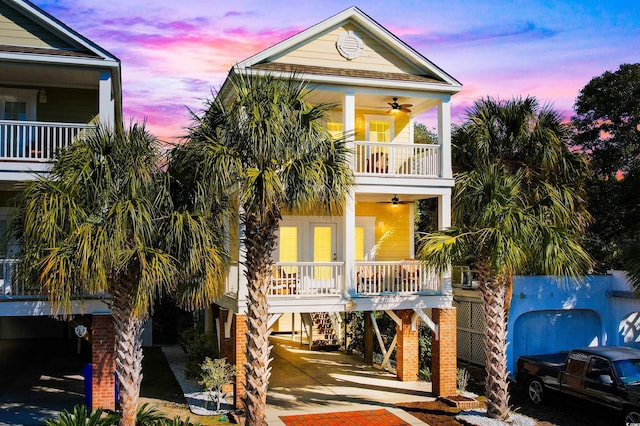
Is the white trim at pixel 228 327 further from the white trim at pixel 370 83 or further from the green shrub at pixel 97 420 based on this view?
the white trim at pixel 370 83

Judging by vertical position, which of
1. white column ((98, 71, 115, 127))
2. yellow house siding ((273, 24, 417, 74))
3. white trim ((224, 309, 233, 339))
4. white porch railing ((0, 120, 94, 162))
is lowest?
white trim ((224, 309, 233, 339))

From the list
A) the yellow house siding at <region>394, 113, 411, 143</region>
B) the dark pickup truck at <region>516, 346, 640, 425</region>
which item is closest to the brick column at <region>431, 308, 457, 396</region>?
the dark pickup truck at <region>516, 346, 640, 425</region>

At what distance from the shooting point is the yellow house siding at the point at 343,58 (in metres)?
17.7

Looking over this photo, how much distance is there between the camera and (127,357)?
12.5 meters

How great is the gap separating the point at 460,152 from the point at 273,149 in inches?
354

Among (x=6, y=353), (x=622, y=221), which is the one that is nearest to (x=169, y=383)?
(x=6, y=353)

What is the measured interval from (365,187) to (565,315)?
364 inches

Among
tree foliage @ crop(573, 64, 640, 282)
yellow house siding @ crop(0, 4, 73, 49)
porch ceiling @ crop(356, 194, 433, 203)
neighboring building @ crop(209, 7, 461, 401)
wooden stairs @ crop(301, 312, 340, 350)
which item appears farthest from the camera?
tree foliage @ crop(573, 64, 640, 282)

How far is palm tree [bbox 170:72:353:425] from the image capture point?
41.3ft

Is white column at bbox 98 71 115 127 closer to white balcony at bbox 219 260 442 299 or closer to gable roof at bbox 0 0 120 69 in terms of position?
gable roof at bbox 0 0 120 69

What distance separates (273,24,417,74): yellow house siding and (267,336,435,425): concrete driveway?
30.3 feet

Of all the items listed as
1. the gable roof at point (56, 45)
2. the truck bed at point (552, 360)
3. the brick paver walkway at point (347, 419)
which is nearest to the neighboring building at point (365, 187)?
the brick paver walkway at point (347, 419)

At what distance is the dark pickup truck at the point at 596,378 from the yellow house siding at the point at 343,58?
904cm

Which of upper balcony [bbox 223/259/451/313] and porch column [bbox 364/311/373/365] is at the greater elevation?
upper balcony [bbox 223/259/451/313]
